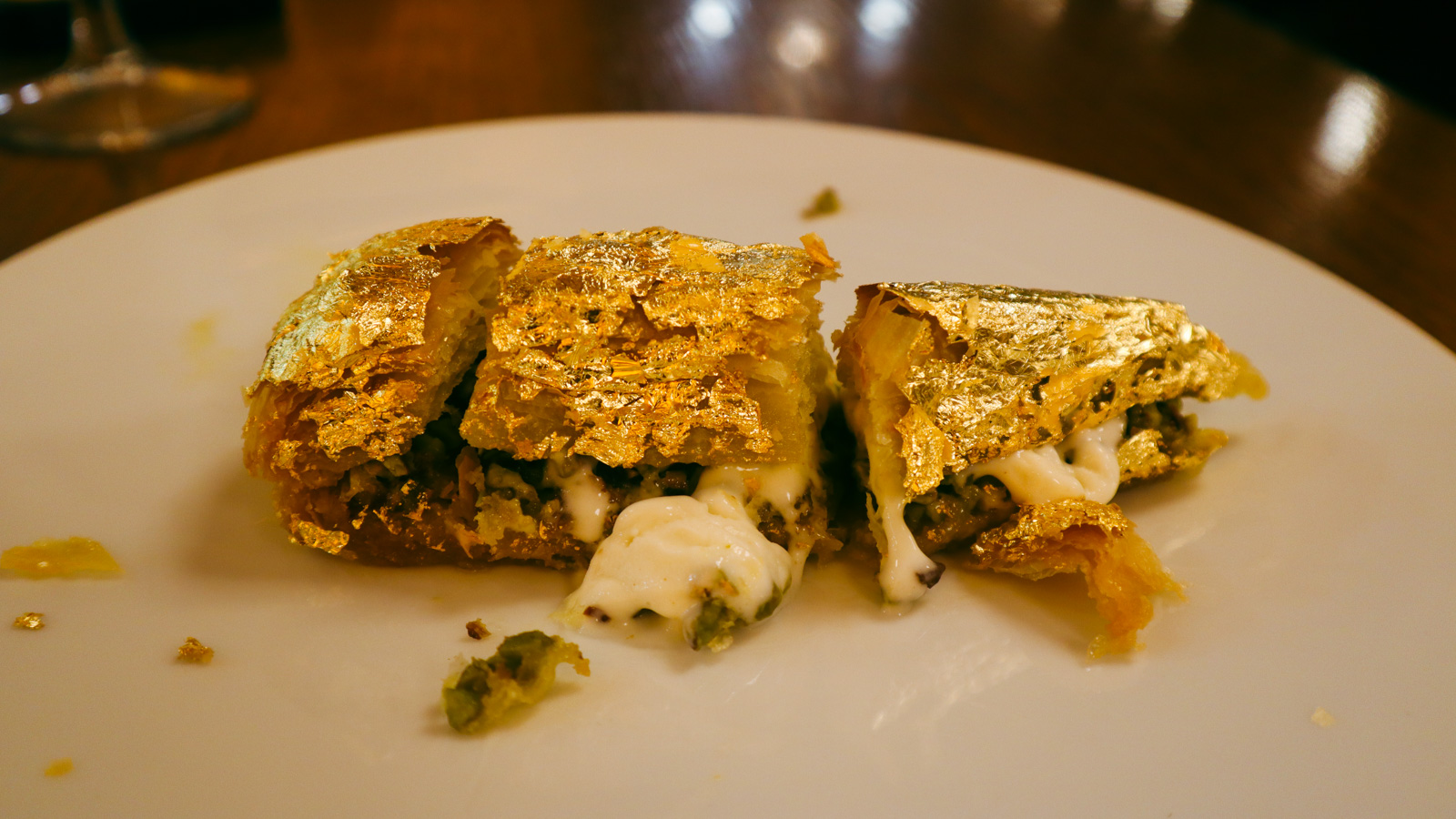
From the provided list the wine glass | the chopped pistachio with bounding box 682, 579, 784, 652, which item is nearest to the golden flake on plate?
the chopped pistachio with bounding box 682, 579, 784, 652

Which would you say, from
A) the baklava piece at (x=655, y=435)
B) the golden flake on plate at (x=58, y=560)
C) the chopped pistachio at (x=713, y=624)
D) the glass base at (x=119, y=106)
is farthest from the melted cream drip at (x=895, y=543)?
the glass base at (x=119, y=106)

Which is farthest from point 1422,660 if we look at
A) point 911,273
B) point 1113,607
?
point 911,273

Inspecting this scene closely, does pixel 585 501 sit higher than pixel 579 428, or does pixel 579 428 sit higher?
pixel 579 428

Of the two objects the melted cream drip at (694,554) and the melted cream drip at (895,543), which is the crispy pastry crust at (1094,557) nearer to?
the melted cream drip at (895,543)

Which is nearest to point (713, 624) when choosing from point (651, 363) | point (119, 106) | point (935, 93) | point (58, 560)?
point (651, 363)

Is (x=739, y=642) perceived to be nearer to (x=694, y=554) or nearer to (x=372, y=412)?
(x=694, y=554)

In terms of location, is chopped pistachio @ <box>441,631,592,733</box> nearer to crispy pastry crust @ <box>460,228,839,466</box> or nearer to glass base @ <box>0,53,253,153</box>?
crispy pastry crust @ <box>460,228,839,466</box>
